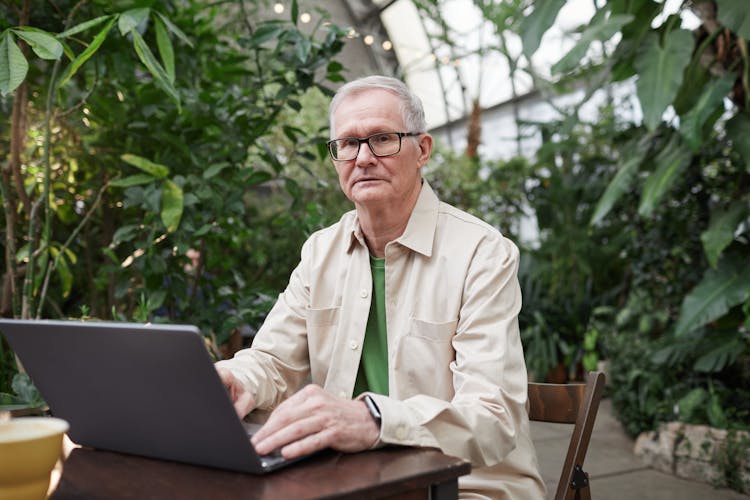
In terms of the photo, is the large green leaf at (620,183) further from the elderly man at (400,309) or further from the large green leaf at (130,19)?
the large green leaf at (130,19)

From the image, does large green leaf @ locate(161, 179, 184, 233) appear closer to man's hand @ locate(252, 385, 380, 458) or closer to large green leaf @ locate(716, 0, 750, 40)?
man's hand @ locate(252, 385, 380, 458)

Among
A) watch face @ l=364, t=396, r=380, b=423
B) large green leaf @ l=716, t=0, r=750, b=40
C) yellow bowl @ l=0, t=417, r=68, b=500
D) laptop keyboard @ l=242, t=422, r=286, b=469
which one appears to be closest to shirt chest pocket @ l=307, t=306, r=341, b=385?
watch face @ l=364, t=396, r=380, b=423

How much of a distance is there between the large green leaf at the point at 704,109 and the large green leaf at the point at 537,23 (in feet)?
2.72

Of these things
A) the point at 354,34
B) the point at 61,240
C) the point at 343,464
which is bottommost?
the point at 343,464

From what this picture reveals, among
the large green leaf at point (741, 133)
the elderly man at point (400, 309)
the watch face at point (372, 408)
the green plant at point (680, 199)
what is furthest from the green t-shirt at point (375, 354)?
the large green leaf at point (741, 133)

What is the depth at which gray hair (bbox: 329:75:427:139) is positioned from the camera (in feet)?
5.44

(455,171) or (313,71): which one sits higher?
(455,171)

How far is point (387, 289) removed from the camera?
1.65 m

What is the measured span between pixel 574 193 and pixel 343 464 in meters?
6.60

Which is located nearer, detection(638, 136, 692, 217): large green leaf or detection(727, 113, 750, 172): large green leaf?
detection(727, 113, 750, 172): large green leaf

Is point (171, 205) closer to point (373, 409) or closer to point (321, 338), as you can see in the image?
point (321, 338)

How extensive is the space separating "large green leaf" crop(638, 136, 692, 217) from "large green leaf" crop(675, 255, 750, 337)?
54 cm

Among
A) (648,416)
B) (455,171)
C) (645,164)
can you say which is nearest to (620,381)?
(648,416)

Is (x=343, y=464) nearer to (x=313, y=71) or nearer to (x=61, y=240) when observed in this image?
(x=313, y=71)
